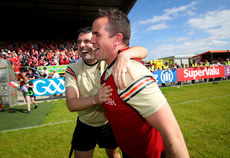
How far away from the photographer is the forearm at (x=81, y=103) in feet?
4.75

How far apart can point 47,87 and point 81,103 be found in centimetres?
974

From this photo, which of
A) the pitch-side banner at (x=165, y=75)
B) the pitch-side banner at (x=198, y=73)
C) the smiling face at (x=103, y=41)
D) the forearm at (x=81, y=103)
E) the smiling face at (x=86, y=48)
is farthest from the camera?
the pitch-side banner at (x=198, y=73)

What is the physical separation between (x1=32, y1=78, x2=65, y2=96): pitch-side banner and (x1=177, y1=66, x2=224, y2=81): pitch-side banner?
37.0 ft

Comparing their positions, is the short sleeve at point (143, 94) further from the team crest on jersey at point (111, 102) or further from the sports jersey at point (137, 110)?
the team crest on jersey at point (111, 102)

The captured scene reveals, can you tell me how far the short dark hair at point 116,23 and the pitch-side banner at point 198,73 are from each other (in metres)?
13.7

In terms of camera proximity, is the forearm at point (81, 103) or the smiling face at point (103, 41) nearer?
the smiling face at point (103, 41)

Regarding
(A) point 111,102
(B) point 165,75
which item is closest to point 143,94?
(A) point 111,102

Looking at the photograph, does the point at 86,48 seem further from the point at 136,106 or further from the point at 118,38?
the point at 136,106

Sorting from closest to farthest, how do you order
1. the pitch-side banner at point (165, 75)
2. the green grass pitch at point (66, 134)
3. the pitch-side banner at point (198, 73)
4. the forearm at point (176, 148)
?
the forearm at point (176, 148)
the green grass pitch at point (66, 134)
the pitch-side banner at point (165, 75)
the pitch-side banner at point (198, 73)

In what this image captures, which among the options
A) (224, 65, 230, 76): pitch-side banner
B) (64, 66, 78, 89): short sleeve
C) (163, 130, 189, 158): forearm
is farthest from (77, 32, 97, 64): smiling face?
(224, 65, 230, 76): pitch-side banner

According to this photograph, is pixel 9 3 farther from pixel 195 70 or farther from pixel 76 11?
pixel 195 70

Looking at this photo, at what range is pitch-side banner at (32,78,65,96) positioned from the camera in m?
9.90

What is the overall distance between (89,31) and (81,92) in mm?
913

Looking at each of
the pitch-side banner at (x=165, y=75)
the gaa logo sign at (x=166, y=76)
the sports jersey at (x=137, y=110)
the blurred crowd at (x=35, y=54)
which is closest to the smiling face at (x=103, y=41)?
the sports jersey at (x=137, y=110)
